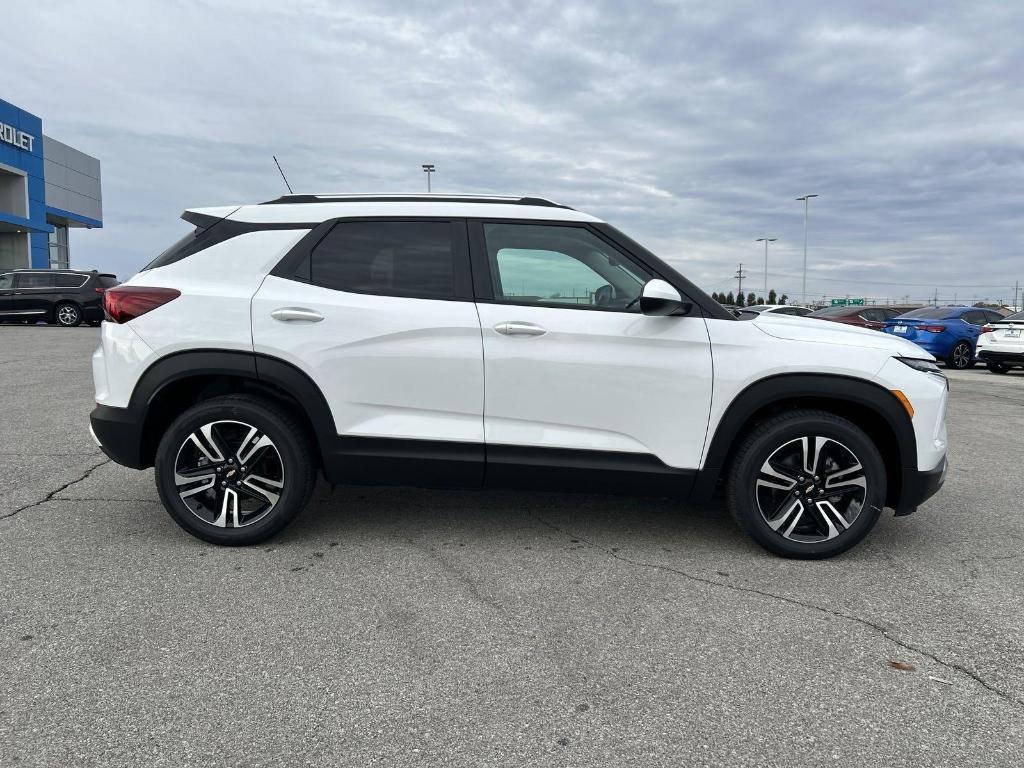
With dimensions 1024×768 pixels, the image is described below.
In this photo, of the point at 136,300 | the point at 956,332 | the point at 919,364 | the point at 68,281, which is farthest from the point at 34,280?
the point at 956,332

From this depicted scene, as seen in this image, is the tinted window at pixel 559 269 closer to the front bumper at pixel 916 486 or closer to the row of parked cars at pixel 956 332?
the front bumper at pixel 916 486

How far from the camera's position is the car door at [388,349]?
359cm

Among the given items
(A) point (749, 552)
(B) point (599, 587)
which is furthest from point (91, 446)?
(A) point (749, 552)

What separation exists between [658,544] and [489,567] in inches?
38.2

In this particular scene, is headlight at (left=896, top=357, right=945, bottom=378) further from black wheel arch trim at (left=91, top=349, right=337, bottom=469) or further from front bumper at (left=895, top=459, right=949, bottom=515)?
black wheel arch trim at (left=91, top=349, right=337, bottom=469)

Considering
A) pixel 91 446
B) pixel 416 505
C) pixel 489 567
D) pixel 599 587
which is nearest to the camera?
pixel 599 587

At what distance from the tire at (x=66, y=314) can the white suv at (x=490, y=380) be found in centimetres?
2214

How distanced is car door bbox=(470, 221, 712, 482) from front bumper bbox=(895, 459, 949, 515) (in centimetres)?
105

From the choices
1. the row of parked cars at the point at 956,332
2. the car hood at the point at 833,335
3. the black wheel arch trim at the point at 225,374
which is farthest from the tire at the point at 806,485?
the row of parked cars at the point at 956,332

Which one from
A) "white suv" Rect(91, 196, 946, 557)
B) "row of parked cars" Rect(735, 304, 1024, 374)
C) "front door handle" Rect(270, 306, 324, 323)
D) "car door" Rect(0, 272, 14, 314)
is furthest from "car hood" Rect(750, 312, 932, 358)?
"car door" Rect(0, 272, 14, 314)

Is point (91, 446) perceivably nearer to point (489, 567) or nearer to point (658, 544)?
point (489, 567)

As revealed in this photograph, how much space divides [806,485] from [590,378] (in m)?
1.22

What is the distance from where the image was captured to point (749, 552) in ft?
12.5

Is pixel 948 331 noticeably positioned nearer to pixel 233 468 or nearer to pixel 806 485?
pixel 806 485
